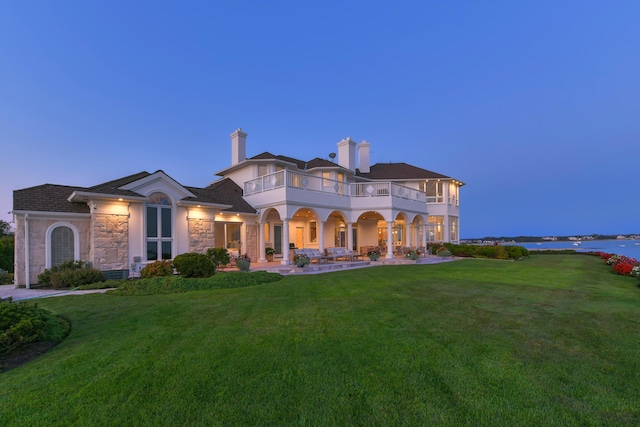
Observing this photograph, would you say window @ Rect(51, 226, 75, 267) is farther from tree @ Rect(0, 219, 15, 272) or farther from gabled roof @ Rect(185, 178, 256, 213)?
tree @ Rect(0, 219, 15, 272)

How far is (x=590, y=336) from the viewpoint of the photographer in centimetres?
465

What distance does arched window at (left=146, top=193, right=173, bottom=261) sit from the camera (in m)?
13.1

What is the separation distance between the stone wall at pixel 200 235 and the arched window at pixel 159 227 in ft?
3.11

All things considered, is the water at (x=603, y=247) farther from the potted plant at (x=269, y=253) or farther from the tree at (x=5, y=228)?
the tree at (x=5, y=228)

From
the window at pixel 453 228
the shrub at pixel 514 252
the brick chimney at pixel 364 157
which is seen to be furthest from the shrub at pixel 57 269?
the window at pixel 453 228

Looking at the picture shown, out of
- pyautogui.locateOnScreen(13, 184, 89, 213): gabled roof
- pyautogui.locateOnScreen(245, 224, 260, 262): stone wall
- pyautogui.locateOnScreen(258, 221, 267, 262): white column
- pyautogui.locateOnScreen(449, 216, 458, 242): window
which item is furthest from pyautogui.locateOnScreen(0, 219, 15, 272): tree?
pyautogui.locateOnScreen(449, 216, 458, 242): window

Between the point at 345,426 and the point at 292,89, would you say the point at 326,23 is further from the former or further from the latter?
the point at 345,426

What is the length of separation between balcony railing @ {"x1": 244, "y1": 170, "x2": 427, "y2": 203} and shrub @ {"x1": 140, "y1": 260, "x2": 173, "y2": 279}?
698 cm

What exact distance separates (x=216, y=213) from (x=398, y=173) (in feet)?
59.5

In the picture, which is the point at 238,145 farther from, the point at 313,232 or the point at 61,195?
the point at 61,195

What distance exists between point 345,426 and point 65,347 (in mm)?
4629

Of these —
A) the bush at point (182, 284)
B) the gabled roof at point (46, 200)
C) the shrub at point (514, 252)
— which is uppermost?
the gabled roof at point (46, 200)

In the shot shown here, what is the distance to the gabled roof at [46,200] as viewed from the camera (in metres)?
11.0

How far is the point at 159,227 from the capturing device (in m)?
13.4
